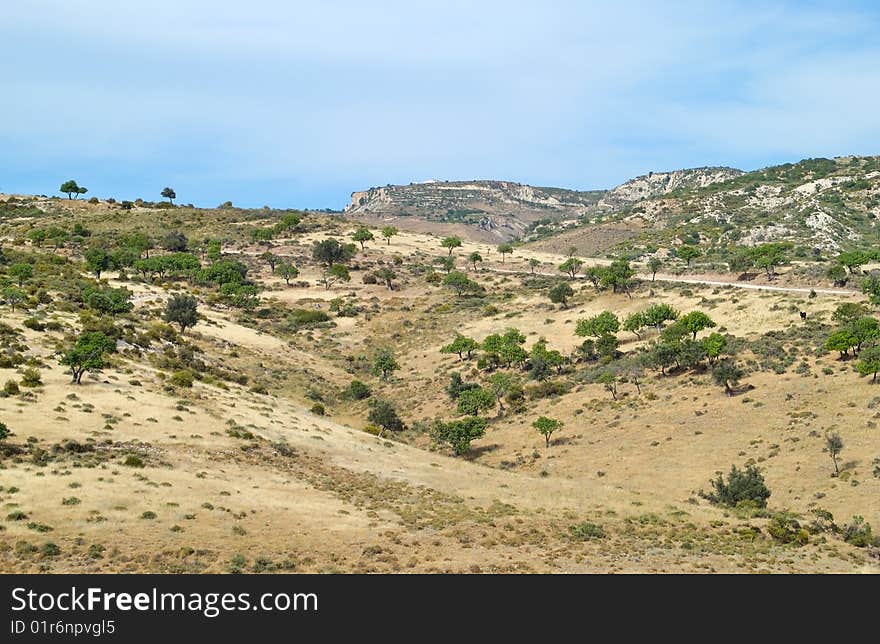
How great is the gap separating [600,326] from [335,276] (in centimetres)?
5646

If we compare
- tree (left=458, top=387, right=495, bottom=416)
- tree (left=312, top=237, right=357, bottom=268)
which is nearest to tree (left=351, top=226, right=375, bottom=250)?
tree (left=312, top=237, right=357, bottom=268)

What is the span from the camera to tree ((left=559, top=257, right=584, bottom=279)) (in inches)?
4828

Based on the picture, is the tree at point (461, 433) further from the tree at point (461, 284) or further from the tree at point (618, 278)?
the tree at point (461, 284)

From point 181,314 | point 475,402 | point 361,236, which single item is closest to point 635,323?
point 475,402

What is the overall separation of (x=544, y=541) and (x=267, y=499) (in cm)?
1452

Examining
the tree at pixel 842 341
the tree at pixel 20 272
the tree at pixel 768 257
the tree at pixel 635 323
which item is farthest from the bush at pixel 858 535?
the tree at pixel 20 272

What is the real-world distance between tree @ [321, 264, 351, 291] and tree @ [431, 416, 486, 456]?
63266 millimetres

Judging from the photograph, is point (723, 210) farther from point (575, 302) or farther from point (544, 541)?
point (544, 541)

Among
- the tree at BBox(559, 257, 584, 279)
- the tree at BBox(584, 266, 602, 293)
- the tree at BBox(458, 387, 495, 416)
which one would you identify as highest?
A: the tree at BBox(559, 257, 584, 279)

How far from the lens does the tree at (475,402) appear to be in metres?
68.8

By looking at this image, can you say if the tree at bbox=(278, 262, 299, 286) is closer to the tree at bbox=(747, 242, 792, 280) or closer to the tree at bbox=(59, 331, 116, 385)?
the tree at bbox=(59, 331, 116, 385)

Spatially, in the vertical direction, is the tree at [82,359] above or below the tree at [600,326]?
below

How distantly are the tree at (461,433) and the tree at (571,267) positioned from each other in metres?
63.4

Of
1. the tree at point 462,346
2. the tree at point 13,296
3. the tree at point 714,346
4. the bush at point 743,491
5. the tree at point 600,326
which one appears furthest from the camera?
the tree at point 462,346
